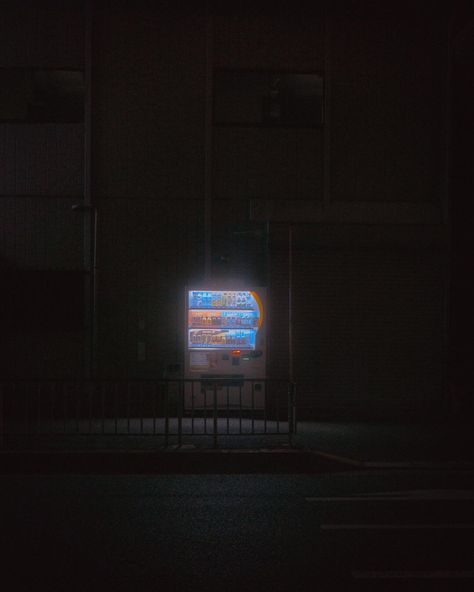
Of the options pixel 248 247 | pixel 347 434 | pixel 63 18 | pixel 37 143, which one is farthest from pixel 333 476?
pixel 63 18

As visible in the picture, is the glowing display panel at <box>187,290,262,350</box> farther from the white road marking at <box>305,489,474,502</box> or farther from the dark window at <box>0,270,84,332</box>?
the white road marking at <box>305,489,474,502</box>

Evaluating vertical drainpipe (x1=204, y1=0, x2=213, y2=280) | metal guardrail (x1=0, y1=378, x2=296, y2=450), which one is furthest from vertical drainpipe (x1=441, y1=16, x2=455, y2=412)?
vertical drainpipe (x1=204, y1=0, x2=213, y2=280)

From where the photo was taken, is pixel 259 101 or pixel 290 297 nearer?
pixel 290 297

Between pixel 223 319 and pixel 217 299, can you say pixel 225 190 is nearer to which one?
pixel 217 299

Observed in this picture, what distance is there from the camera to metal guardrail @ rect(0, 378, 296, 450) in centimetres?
1209

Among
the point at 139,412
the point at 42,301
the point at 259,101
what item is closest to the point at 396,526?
the point at 139,412

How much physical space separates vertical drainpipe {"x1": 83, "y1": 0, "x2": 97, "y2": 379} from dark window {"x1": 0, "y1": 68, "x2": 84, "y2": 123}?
272 millimetres

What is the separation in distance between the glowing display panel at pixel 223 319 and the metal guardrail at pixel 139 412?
92 cm

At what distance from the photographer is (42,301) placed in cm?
1561

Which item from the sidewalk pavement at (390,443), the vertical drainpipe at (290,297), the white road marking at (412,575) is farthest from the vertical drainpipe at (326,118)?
the white road marking at (412,575)

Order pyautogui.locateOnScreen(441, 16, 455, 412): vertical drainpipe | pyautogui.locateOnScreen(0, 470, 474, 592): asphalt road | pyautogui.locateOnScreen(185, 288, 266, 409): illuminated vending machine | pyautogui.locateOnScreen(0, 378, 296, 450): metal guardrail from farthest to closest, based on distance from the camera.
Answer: pyautogui.locateOnScreen(441, 16, 455, 412): vertical drainpipe < pyautogui.locateOnScreen(185, 288, 266, 409): illuminated vending machine < pyautogui.locateOnScreen(0, 378, 296, 450): metal guardrail < pyautogui.locateOnScreen(0, 470, 474, 592): asphalt road

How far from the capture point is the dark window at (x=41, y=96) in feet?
51.5

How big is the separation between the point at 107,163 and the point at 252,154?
3.13m

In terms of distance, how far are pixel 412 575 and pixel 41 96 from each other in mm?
12980
